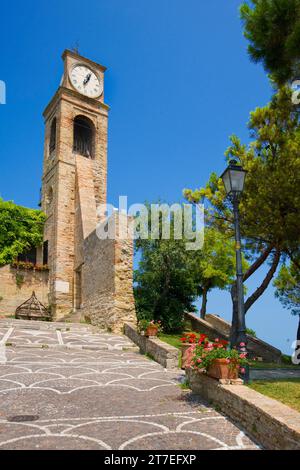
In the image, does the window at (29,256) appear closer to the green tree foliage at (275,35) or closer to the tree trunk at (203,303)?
the tree trunk at (203,303)

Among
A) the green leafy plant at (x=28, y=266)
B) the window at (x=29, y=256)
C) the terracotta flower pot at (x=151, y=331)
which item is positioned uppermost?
the window at (x=29, y=256)

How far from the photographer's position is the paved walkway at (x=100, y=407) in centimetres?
399

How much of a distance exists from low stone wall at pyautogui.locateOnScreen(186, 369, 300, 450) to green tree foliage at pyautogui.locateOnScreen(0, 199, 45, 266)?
1819 centimetres

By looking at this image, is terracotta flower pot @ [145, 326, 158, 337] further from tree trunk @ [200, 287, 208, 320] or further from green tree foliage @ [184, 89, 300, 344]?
tree trunk @ [200, 287, 208, 320]

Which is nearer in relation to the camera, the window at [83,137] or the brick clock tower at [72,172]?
the brick clock tower at [72,172]

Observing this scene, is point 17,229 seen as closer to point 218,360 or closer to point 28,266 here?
point 28,266

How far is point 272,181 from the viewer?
11.1 m

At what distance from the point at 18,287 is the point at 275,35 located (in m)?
17.2

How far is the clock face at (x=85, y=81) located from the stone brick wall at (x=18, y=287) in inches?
478

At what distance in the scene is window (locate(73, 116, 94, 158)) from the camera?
959 inches

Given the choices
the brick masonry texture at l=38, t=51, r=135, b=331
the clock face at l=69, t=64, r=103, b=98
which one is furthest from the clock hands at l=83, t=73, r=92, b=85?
the brick masonry texture at l=38, t=51, r=135, b=331

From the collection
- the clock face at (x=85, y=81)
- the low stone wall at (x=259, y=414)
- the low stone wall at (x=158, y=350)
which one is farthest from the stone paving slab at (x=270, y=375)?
the clock face at (x=85, y=81)

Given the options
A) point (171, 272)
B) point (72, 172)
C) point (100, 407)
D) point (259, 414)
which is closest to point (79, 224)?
point (72, 172)
